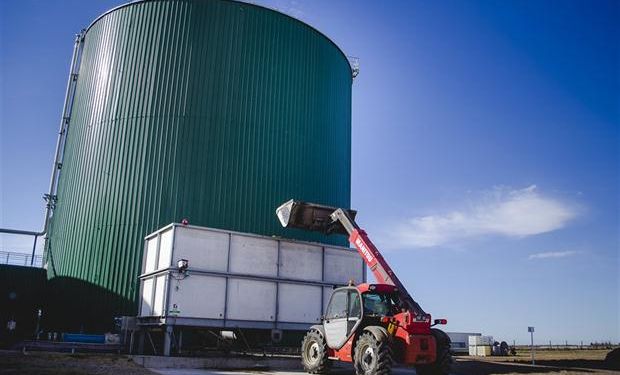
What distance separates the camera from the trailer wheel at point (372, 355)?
31.2ft

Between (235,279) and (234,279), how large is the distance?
32 mm

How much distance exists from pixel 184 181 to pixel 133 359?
8.80m

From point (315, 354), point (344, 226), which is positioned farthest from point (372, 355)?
point (344, 226)

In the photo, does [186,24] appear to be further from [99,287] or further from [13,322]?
[13,322]

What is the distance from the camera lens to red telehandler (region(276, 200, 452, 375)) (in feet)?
33.0

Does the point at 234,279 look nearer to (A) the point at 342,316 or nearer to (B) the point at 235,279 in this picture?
(B) the point at 235,279

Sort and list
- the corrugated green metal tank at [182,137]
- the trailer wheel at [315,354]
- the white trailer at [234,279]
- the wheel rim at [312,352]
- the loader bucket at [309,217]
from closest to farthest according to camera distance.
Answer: the trailer wheel at [315,354] < the wheel rim at [312,352] < the white trailer at [234,279] < the loader bucket at [309,217] < the corrugated green metal tank at [182,137]

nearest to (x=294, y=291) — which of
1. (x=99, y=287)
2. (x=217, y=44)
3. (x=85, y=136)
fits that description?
(x=99, y=287)

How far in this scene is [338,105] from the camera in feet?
84.2

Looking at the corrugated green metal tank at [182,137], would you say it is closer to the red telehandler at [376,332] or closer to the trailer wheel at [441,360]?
the red telehandler at [376,332]

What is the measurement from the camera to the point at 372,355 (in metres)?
9.83

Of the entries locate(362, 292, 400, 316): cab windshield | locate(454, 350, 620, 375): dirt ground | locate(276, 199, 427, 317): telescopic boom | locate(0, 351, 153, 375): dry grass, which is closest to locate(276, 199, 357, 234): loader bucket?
locate(276, 199, 427, 317): telescopic boom

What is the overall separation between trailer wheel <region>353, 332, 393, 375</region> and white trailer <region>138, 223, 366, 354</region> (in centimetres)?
485

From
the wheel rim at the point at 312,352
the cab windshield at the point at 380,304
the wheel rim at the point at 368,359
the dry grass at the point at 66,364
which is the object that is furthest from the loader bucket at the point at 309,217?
the dry grass at the point at 66,364
